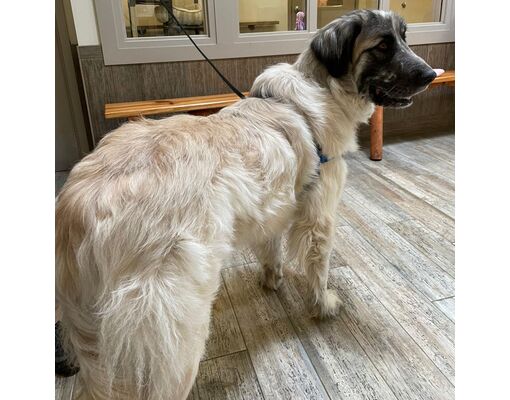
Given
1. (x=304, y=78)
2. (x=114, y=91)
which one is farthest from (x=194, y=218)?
(x=114, y=91)

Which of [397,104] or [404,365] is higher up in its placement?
[397,104]

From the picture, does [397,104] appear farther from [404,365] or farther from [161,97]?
[161,97]

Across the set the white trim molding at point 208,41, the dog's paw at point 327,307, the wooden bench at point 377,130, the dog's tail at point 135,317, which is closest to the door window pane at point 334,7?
the white trim molding at point 208,41

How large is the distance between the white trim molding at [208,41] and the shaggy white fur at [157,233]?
62.3 inches

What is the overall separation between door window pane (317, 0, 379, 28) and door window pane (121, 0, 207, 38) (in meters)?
0.91

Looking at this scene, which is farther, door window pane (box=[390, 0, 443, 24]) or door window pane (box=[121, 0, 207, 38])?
door window pane (box=[390, 0, 443, 24])

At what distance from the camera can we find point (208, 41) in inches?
103

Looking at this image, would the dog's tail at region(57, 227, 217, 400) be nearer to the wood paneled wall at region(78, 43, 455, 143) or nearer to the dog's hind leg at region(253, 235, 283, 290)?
the dog's hind leg at region(253, 235, 283, 290)

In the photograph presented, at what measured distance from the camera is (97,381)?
2.83 ft

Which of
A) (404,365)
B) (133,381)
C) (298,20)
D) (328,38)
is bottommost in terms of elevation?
(404,365)

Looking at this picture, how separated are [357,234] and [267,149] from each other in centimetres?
109

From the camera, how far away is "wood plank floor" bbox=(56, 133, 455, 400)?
1.23 meters

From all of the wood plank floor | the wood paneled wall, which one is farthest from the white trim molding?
the wood plank floor

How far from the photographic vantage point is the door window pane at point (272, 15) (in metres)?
2.77
